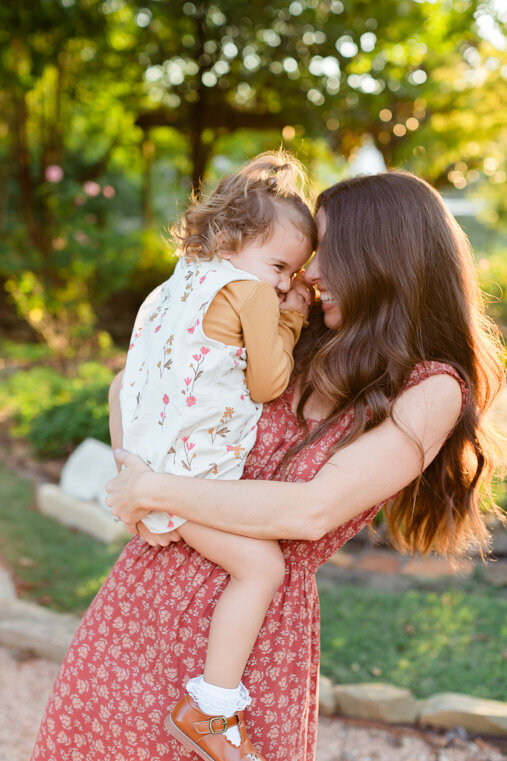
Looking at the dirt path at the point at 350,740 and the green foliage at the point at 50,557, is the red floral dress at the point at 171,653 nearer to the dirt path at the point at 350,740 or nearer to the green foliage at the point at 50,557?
the dirt path at the point at 350,740

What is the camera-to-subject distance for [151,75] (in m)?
9.27

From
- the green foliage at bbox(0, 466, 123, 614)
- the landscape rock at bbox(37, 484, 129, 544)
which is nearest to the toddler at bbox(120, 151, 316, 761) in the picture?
the green foliage at bbox(0, 466, 123, 614)

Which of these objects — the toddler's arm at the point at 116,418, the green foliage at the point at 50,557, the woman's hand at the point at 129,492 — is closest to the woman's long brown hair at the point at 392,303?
the woman's hand at the point at 129,492

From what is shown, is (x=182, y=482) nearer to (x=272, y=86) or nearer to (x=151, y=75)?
(x=272, y=86)

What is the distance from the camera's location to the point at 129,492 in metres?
1.51

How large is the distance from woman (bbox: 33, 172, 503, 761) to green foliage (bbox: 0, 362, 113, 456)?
3.68 meters

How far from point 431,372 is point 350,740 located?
1907 millimetres

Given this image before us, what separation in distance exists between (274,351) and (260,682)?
716 mm

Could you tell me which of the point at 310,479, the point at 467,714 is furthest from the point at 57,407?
the point at 310,479

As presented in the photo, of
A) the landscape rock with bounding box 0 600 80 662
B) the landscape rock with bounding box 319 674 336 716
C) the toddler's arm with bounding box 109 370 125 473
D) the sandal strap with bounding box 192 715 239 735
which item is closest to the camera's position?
the sandal strap with bounding box 192 715 239 735

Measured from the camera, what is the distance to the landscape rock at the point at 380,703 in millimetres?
2824

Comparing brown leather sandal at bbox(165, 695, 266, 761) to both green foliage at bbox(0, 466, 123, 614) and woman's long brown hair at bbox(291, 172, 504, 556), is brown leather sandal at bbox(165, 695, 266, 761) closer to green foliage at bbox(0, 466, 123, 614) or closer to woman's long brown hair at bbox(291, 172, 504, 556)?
woman's long brown hair at bbox(291, 172, 504, 556)

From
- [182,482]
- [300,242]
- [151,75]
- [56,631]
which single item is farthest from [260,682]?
[151,75]

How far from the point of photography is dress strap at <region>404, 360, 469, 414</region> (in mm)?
1495
